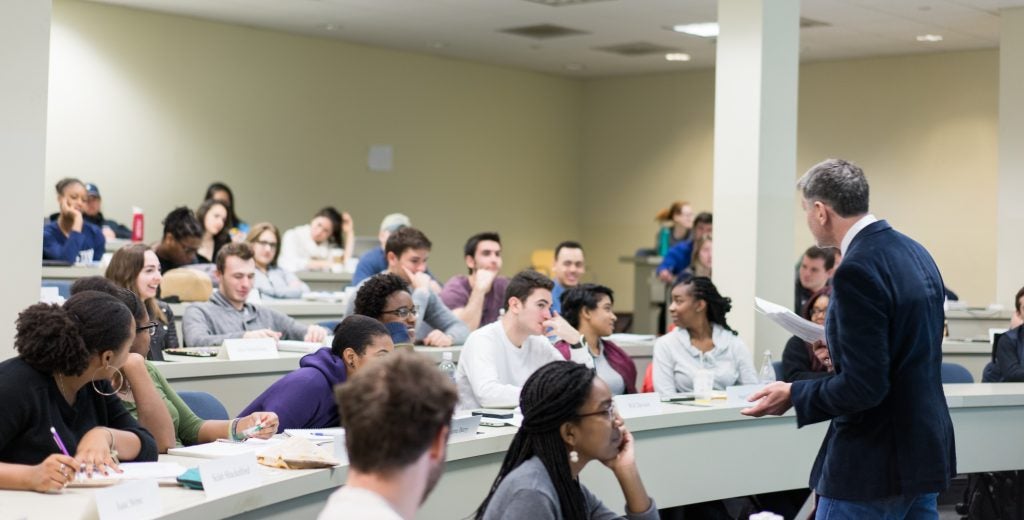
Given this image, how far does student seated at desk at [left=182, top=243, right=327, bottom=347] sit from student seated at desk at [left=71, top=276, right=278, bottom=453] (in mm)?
1918

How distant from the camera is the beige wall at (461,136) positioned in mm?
11023

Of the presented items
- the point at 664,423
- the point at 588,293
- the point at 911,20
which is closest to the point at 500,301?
the point at 588,293

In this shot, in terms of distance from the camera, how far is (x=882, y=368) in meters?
2.79

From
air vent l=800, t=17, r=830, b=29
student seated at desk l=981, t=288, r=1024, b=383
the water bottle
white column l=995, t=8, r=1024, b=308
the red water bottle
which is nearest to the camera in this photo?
student seated at desk l=981, t=288, r=1024, b=383

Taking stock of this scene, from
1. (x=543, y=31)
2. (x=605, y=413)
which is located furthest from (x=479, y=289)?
(x=543, y=31)

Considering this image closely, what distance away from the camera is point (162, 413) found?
11.1 ft

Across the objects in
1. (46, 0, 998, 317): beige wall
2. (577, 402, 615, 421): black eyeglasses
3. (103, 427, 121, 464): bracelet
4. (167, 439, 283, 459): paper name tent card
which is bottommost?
(167, 439, 283, 459): paper name tent card

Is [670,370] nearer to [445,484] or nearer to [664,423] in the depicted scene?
[664,423]

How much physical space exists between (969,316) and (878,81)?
176 inches

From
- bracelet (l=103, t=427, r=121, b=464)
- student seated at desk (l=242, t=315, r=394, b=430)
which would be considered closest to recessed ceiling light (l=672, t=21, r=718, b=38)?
student seated at desk (l=242, t=315, r=394, b=430)

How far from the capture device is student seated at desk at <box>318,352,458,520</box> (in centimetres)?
161

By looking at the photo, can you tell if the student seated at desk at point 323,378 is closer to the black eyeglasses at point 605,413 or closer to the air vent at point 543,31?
the black eyeglasses at point 605,413

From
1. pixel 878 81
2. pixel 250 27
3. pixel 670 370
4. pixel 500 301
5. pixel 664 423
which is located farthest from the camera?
pixel 878 81

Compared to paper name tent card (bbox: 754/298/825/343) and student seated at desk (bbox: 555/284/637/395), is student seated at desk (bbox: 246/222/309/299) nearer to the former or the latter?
student seated at desk (bbox: 555/284/637/395)
